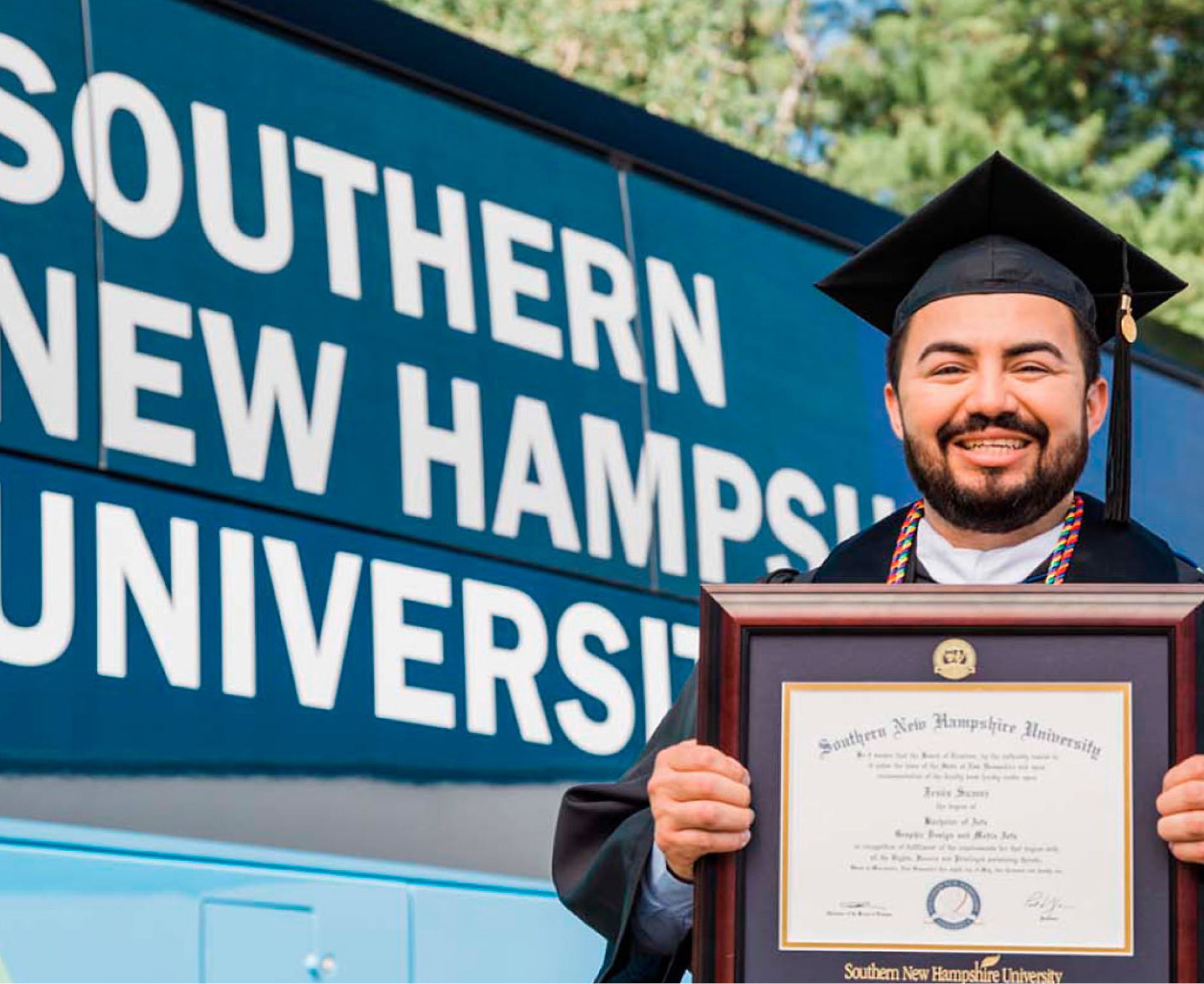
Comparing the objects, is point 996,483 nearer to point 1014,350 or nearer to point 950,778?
point 1014,350

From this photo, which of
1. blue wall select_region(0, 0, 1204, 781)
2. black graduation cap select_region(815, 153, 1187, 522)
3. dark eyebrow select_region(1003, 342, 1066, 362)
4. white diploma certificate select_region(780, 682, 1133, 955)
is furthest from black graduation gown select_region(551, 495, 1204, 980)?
blue wall select_region(0, 0, 1204, 781)

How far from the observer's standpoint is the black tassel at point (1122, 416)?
319 centimetres

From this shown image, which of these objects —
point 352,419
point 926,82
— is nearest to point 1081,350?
point 352,419

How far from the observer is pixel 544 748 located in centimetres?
489

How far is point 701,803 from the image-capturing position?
2619mm

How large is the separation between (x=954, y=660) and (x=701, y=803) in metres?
0.30

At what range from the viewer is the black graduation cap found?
3205mm

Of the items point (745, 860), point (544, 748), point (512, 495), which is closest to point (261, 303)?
point (512, 495)

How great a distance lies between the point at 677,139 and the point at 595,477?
964mm

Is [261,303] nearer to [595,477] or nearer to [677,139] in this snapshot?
[595,477]

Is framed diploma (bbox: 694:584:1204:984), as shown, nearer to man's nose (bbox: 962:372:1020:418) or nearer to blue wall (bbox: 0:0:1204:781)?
man's nose (bbox: 962:372:1020:418)
